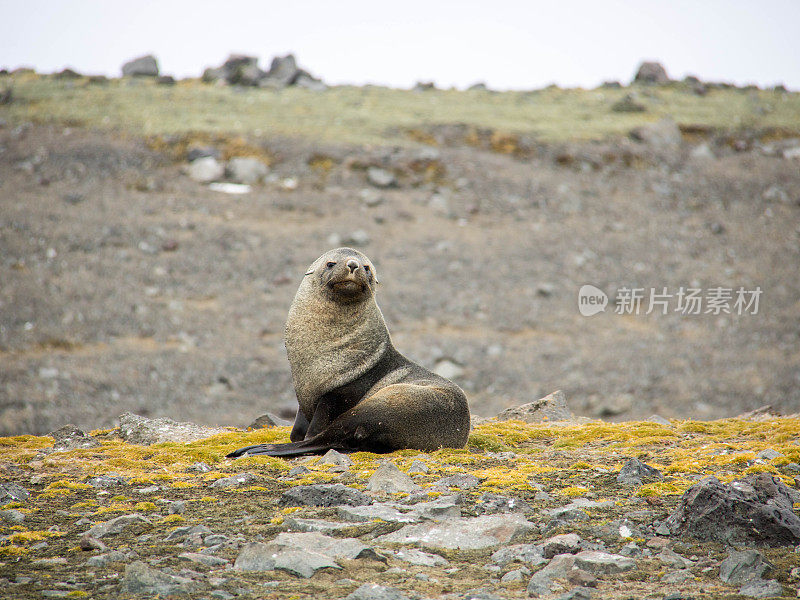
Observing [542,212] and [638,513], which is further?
[542,212]

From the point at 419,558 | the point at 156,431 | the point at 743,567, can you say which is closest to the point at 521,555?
the point at 419,558

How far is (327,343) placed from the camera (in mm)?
6906

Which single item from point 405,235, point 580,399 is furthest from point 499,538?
point 405,235

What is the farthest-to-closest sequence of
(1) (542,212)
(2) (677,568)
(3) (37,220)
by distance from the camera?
(1) (542,212) → (3) (37,220) → (2) (677,568)

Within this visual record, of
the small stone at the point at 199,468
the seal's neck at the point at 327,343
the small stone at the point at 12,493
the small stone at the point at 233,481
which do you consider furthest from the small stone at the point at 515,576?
the seal's neck at the point at 327,343

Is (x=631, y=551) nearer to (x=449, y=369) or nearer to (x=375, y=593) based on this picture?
(x=375, y=593)

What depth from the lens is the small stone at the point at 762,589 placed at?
3.20 meters

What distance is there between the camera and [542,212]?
25.7m

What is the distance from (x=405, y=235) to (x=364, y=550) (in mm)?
20299

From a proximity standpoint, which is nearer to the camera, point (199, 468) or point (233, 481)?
point (233, 481)

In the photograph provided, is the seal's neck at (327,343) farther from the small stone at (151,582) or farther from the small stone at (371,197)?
the small stone at (371,197)

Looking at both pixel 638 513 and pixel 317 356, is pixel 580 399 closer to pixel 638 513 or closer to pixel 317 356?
pixel 317 356

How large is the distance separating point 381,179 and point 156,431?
19.0 m

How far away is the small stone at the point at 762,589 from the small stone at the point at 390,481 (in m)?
2.31
